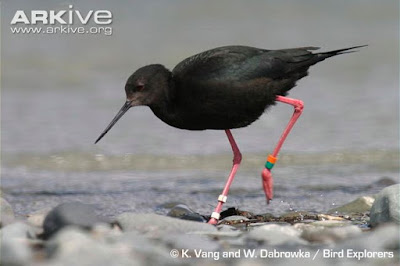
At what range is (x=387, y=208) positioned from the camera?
20.2 feet

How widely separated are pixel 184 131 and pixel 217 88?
4.64 m

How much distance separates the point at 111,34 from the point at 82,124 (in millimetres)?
4857

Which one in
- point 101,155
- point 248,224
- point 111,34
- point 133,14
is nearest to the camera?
point 248,224

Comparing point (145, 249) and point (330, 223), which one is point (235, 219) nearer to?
point (330, 223)

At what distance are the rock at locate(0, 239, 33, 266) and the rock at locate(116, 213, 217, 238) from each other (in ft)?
3.58

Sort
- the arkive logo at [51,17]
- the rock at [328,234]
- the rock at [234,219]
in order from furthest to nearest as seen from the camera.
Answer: the arkive logo at [51,17] < the rock at [234,219] < the rock at [328,234]

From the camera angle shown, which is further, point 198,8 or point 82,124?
point 198,8

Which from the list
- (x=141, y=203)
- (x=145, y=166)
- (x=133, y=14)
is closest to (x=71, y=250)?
(x=141, y=203)

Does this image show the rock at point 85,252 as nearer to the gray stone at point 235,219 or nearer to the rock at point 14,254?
the rock at point 14,254

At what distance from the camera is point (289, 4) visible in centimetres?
1886

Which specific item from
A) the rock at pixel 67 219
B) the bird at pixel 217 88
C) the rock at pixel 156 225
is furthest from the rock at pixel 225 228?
the rock at pixel 67 219

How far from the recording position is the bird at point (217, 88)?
6.86 metres

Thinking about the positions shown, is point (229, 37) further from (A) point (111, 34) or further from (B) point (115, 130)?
(B) point (115, 130)

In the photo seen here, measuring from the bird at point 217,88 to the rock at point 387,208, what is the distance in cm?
109
